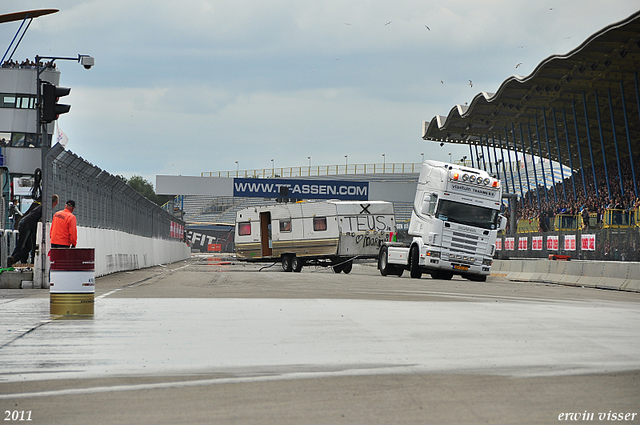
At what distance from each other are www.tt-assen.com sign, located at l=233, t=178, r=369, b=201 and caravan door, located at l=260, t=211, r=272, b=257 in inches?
897

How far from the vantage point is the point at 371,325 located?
10.3 metres

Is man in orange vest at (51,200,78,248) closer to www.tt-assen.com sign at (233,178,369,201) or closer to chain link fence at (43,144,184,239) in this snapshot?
chain link fence at (43,144,184,239)

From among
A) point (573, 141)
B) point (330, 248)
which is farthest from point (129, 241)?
point (573, 141)

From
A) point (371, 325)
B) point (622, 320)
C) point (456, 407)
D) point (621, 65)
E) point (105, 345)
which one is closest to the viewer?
point (456, 407)

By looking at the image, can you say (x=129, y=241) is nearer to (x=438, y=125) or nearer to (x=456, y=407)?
(x=456, y=407)

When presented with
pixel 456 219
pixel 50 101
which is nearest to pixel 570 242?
pixel 456 219

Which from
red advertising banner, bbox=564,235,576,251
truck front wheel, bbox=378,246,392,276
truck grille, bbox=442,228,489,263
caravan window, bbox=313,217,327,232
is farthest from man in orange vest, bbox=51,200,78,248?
red advertising banner, bbox=564,235,576,251

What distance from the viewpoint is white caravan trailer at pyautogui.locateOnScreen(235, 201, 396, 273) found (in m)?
33.3

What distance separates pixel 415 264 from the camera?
93.9 ft

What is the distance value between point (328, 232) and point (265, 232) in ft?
14.3

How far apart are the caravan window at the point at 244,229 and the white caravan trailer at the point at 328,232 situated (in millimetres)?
1782

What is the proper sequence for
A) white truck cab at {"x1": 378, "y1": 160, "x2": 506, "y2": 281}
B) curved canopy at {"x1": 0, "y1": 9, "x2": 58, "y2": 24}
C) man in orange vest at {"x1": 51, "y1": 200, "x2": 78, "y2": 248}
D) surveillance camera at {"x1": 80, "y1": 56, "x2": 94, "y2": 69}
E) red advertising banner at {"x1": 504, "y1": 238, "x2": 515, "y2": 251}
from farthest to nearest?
1. red advertising banner at {"x1": 504, "y1": 238, "x2": 515, "y2": 251}
2. white truck cab at {"x1": 378, "y1": 160, "x2": 506, "y2": 281}
3. surveillance camera at {"x1": 80, "y1": 56, "x2": 94, "y2": 69}
4. man in orange vest at {"x1": 51, "y1": 200, "x2": 78, "y2": 248}
5. curved canopy at {"x1": 0, "y1": 9, "x2": 58, "y2": 24}

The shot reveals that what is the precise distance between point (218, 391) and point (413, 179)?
3379 inches

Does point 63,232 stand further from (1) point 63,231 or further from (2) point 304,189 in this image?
(2) point 304,189
